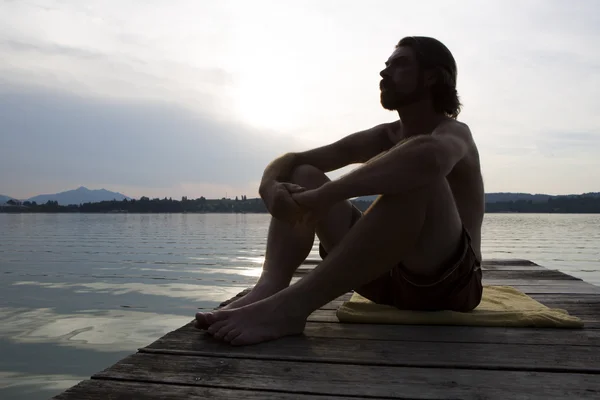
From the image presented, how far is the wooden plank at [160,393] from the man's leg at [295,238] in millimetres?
994

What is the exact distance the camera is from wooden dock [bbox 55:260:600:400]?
1.49 meters

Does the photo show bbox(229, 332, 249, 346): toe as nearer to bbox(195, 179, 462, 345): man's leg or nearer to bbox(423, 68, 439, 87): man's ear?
bbox(195, 179, 462, 345): man's leg

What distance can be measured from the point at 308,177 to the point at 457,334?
1.06 metres

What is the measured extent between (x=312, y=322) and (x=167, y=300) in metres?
4.11

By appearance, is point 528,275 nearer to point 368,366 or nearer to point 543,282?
point 543,282

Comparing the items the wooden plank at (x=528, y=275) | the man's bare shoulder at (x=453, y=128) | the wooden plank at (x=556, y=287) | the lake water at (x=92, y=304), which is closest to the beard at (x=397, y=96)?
the man's bare shoulder at (x=453, y=128)

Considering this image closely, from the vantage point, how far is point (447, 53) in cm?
245

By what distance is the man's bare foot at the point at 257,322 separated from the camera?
206cm

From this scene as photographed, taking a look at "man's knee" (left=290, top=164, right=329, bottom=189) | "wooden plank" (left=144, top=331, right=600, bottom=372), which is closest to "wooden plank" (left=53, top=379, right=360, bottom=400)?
"wooden plank" (left=144, top=331, right=600, bottom=372)

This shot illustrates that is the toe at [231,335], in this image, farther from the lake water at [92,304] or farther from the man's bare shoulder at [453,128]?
the lake water at [92,304]

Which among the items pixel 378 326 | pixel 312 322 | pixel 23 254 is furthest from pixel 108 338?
pixel 23 254

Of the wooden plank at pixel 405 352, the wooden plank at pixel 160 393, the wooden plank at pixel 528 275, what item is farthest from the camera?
the wooden plank at pixel 528 275

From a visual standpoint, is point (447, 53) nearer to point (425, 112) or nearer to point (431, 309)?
point (425, 112)

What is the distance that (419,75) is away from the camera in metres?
2.43
